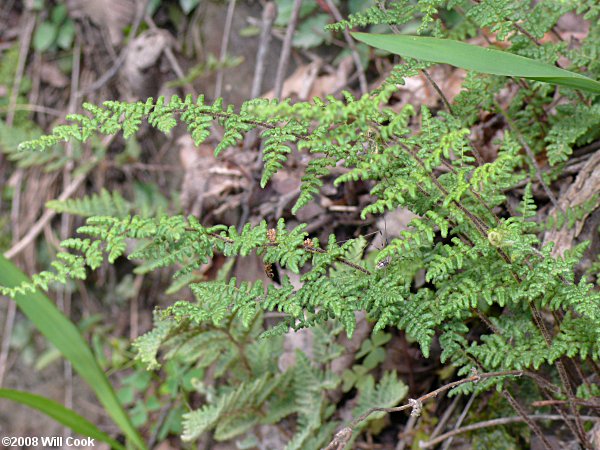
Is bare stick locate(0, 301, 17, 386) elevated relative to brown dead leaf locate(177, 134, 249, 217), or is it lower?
lower

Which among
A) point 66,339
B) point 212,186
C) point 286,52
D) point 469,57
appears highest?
point 469,57

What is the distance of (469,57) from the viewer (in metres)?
1.37

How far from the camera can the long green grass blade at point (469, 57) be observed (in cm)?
135

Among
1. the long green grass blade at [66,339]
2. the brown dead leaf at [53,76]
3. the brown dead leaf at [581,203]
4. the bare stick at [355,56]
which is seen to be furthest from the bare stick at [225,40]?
the brown dead leaf at [581,203]

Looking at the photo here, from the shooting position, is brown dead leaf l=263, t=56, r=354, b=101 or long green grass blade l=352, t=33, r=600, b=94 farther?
brown dead leaf l=263, t=56, r=354, b=101

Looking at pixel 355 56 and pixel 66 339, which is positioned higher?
pixel 355 56

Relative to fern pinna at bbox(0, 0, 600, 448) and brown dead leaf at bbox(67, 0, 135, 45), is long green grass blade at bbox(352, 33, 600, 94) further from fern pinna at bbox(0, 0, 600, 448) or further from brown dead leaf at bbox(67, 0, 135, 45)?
brown dead leaf at bbox(67, 0, 135, 45)

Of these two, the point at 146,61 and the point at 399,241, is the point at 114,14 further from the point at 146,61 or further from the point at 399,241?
the point at 399,241

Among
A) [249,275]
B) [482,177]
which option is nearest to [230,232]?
[482,177]

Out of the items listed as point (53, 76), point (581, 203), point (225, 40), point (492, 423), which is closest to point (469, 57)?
point (581, 203)

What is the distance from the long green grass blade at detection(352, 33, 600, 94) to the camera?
53.1 inches

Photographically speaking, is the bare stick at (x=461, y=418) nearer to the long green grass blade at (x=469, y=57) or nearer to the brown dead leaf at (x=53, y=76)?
the long green grass blade at (x=469, y=57)

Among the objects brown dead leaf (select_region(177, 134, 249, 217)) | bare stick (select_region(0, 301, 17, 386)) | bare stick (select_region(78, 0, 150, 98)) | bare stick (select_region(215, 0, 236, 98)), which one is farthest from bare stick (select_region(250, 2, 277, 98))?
bare stick (select_region(0, 301, 17, 386))

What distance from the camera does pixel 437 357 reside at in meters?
2.32
